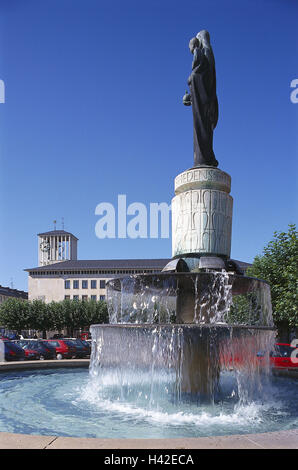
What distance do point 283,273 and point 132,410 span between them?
19.5 meters

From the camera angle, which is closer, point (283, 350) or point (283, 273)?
point (283, 350)

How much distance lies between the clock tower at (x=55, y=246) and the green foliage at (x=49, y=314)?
5999 cm

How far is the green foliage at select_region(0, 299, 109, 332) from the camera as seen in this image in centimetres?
6275

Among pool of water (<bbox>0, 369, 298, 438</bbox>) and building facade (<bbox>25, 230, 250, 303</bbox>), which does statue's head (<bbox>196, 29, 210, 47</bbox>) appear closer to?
pool of water (<bbox>0, 369, 298, 438</bbox>)

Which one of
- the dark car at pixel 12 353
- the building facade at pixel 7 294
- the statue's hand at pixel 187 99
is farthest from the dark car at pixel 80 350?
the building facade at pixel 7 294

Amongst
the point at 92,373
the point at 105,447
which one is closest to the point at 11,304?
the point at 92,373

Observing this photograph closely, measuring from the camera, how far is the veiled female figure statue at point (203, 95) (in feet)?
36.9

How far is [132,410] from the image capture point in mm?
7973

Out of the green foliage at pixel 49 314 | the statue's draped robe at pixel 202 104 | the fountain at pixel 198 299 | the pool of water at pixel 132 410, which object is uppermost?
the statue's draped robe at pixel 202 104

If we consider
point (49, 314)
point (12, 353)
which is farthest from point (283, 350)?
point (49, 314)

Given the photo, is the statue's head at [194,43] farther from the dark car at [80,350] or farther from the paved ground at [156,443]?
the dark car at [80,350]

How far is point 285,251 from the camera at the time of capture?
26.7 m

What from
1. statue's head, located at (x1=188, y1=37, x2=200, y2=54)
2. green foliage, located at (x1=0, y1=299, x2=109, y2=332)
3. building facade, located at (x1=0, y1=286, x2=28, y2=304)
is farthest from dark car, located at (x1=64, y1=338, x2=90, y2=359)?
building facade, located at (x1=0, y1=286, x2=28, y2=304)

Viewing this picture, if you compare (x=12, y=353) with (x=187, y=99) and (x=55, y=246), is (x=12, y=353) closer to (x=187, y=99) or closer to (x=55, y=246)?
(x=187, y=99)
